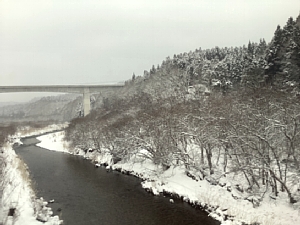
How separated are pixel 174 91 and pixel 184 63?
73.6 ft

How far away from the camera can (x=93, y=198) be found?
18188mm

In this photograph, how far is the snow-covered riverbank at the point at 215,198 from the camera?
42.4 ft

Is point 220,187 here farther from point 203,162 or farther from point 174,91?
point 174,91

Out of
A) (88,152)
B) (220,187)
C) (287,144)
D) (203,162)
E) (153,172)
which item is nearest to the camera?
(287,144)

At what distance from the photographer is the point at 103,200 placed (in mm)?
17812

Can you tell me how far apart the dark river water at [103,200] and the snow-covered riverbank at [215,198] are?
0.80m

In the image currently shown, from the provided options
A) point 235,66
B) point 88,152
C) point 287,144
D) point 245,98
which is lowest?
point 88,152

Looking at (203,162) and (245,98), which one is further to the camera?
(203,162)

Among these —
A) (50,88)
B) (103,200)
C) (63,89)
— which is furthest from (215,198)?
(50,88)

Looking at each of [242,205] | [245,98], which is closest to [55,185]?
[242,205]

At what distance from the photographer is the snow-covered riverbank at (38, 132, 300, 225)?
12.9 meters

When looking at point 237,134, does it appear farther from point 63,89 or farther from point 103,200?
point 63,89

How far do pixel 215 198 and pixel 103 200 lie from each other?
25.5ft

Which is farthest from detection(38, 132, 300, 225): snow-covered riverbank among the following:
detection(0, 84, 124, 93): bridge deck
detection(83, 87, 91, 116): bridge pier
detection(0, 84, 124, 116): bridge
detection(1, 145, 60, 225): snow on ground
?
detection(0, 84, 124, 93): bridge deck
